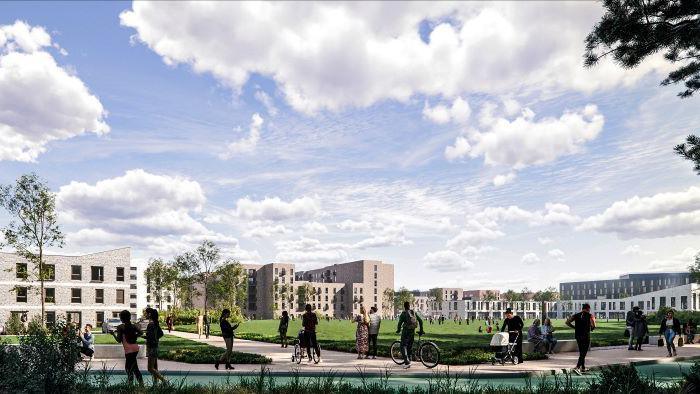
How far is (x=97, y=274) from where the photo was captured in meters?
73.4

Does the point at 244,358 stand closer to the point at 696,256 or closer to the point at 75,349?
the point at 75,349

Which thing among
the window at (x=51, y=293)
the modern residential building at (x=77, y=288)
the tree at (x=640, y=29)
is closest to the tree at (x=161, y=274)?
the modern residential building at (x=77, y=288)

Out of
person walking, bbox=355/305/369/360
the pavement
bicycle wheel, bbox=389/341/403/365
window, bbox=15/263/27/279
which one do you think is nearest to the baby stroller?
the pavement

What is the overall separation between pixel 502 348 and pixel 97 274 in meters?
63.2

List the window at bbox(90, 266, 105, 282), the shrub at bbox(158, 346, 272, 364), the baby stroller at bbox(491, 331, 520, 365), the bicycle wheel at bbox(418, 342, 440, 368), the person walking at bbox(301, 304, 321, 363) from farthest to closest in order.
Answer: the window at bbox(90, 266, 105, 282)
the shrub at bbox(158, 346, 272, 364)
the person walking at bbox(301, 304, 321, 363)
the baby stroller at bbox(491, 331, 520, 365)
the bicycle wheel at bbox(418, 342, 440, 368)

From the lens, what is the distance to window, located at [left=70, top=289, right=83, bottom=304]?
2805 inches

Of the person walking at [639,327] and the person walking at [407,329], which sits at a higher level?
the person walking at [407,329]

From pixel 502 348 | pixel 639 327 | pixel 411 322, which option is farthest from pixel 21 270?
pixel 639 327

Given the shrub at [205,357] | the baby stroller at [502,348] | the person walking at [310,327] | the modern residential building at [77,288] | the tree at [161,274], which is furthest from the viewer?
the tree at [161,274]

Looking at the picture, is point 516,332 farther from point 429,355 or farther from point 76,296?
point 76,296

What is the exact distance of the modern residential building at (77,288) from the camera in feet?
220

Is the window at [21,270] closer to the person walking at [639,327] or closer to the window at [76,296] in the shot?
the window at [76,296]

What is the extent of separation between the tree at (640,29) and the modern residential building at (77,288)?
217ft

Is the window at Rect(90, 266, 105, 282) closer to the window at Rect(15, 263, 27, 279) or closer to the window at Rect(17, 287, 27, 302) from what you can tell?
the window at Rect(17, 287, 27, 302)
